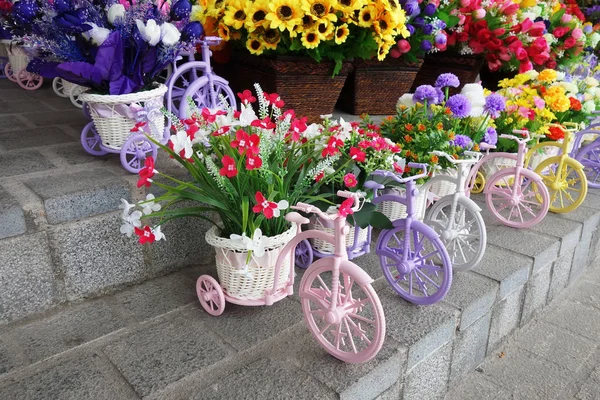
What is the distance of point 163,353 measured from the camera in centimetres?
114

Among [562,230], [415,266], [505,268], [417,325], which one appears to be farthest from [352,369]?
[562,230]

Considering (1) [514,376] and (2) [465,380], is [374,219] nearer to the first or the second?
(2) [465,380]

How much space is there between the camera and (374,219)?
1.32 m

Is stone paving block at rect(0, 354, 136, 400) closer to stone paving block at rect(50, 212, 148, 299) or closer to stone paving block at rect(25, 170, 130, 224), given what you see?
stone paving block at rect(50, 212, 148, 299)

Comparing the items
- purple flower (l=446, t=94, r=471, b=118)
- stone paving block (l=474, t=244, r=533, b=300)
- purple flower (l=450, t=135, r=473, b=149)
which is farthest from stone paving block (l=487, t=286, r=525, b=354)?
purple flower (l=446, t=94, r=471, b=118)

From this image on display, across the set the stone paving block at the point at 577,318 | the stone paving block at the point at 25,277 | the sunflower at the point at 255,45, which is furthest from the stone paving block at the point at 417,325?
the sunflower at the point at 255,45

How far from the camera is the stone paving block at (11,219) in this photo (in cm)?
121

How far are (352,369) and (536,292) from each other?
1.05 m

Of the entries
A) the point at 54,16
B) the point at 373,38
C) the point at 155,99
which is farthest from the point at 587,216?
the point at 54,16

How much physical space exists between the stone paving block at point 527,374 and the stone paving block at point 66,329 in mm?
1162

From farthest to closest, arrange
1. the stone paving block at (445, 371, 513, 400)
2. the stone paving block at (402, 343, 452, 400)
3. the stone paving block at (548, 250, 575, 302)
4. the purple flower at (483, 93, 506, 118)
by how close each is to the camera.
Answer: the stone paving block at (548, 250, 575, 302), the purple flower at (483, 93, 506, 118), the stone paving block at (445, 371, 513, 400), the stone paving block at (402, 343, 452, 400)

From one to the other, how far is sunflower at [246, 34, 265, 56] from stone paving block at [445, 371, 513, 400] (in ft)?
4.39

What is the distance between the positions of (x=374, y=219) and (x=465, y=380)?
648 mm

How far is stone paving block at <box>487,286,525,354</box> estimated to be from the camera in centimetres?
161
